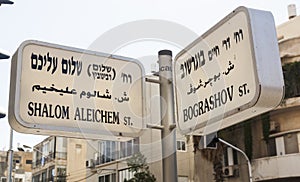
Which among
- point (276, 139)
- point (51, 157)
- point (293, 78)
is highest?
point (293, 78)

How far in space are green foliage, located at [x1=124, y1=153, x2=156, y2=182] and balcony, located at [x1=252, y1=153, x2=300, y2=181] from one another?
5356 millimetres

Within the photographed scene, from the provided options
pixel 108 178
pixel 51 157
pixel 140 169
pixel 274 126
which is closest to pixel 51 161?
pixel 51 157

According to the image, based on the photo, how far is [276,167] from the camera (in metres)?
19.5

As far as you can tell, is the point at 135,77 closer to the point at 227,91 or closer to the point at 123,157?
the point at 227,91

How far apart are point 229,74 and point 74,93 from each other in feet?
3.33

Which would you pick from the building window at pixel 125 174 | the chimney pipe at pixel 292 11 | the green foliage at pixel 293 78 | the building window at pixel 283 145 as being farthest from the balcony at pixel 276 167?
the building window at pixel 125 174

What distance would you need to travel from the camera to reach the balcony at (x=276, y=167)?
19047mm

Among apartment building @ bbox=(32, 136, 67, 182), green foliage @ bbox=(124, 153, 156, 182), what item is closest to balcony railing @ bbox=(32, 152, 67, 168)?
apartment building @ bbox=(32, 136, 67, 182)

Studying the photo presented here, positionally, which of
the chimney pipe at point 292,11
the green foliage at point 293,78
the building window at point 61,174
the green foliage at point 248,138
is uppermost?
the chimney pipe at point 292,11

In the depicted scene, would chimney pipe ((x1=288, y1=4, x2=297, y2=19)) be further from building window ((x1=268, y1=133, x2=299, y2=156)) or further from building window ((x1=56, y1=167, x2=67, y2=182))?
building window ((x1=56, y1=167, x2=67, y2=182))

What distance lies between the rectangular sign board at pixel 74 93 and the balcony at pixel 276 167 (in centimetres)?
1740

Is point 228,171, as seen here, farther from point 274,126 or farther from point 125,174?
point 125,174

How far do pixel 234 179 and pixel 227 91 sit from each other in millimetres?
19590

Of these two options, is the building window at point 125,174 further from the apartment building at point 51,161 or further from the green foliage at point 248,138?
the apartment building at point 51,161
